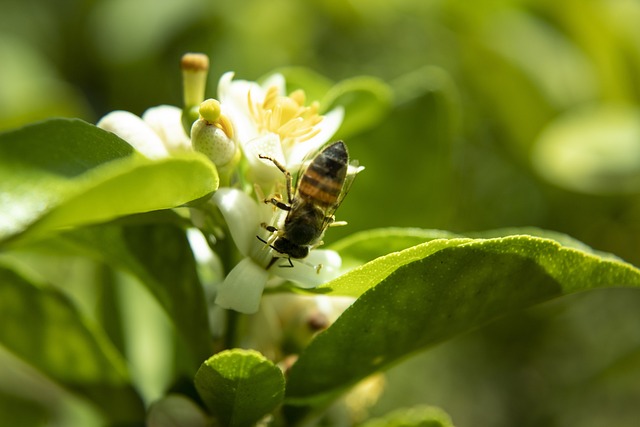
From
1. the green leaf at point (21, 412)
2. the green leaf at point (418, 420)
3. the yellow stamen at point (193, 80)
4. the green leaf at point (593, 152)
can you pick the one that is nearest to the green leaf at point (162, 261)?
the yellow stamen at point (193, 80)

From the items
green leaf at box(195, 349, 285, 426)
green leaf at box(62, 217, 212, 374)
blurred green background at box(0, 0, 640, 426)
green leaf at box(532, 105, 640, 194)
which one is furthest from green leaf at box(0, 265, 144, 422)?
green leaf at box(532, 105, 640, 194)

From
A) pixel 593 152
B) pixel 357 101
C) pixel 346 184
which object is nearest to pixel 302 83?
pixel 357 101

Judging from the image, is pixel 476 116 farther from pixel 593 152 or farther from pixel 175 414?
pixel 175 414

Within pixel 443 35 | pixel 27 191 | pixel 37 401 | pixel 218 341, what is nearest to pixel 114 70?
pixel 443 35

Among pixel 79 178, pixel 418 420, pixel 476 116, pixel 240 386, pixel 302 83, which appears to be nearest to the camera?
pixel 79 178

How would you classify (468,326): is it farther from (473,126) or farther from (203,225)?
(473,126)
